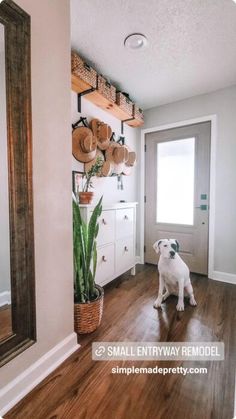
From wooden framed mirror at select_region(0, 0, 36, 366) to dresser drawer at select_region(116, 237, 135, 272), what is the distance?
128 centimetres

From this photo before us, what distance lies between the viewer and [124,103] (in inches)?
96.6

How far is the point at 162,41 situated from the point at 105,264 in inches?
83.0

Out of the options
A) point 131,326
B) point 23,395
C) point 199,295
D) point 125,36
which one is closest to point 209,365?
point 131,326

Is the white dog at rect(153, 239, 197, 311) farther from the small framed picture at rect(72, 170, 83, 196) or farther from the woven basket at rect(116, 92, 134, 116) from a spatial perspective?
the woven basket at rect(116, 92, 134, 116)

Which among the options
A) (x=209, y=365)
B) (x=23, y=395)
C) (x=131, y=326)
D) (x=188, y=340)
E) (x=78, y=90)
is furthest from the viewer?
(x=78, y=90)

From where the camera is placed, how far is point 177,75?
2.22m

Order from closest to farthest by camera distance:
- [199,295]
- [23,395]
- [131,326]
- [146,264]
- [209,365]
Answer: [23,395] → [209,365] → [131,326] → [199,295] → [146,264]

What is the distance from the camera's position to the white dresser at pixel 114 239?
200 centimetres

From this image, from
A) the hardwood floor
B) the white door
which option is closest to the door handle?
the white door

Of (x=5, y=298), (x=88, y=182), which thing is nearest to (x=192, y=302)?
(x=88, y=182)

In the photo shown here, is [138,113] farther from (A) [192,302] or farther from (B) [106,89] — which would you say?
(A) [192,302]

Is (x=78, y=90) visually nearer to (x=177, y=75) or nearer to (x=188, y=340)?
(x=177, y=75)

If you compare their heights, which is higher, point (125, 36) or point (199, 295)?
point (125, 36)

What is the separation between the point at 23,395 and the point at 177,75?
9.73 feet
